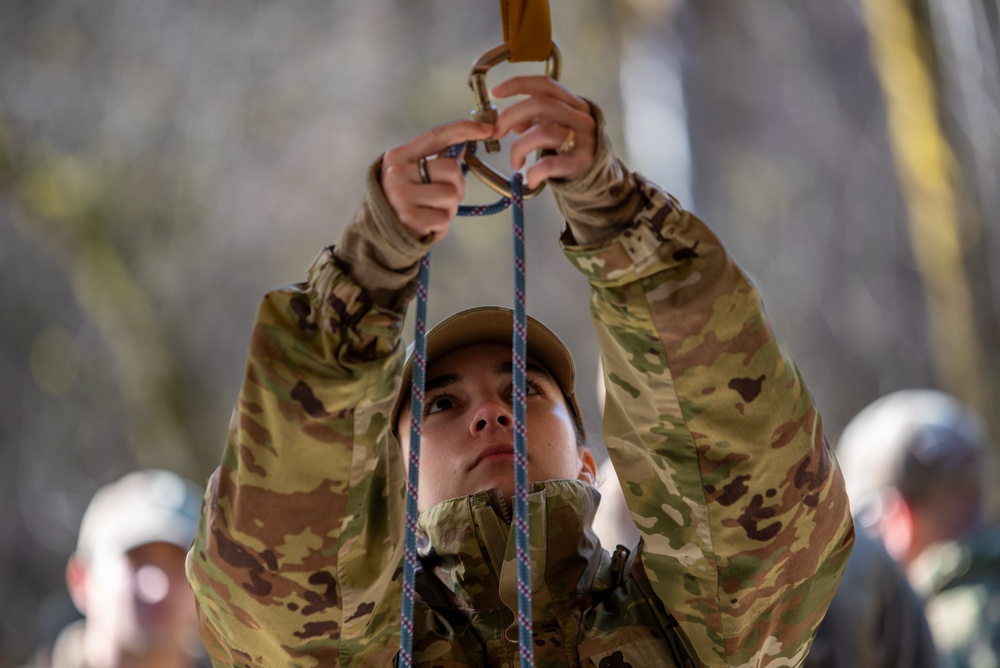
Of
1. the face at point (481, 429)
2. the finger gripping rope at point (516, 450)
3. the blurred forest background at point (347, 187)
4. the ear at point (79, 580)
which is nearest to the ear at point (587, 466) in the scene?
the face at point (481, 429)

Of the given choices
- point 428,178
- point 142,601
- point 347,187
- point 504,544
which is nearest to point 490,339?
point 504,544

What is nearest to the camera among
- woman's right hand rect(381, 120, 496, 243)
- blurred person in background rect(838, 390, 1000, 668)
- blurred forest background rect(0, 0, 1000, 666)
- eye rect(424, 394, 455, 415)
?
woman's right hand rect(381, 120, 496, 243)

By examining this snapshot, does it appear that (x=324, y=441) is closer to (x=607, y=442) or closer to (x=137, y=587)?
(x=607, y=442)

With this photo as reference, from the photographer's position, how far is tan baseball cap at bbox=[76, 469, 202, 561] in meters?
3.51

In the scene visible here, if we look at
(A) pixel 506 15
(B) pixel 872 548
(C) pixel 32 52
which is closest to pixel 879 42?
(C) pixel 32 52

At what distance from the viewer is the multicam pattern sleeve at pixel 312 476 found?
4.48 ft

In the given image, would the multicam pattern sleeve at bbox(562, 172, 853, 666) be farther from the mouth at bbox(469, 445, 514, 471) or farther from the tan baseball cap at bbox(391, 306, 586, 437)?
the tan baseball cap at bbox(391, 306, 586, 437)

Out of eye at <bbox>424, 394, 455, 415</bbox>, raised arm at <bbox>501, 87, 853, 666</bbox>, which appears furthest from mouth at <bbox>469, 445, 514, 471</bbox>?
raised arm at <bbox>501, 87, 853, 666</bbox>

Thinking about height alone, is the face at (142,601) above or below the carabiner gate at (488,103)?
below

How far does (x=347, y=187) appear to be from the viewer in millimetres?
8164

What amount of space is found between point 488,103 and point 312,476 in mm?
471

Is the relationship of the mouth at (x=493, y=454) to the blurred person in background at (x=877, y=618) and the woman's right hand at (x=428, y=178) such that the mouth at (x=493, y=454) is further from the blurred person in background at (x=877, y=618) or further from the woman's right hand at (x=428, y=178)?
the blurred person in background at (x=877, y=618)

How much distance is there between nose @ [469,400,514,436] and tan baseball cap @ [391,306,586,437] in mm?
144

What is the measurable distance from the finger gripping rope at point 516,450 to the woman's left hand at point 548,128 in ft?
0.24
